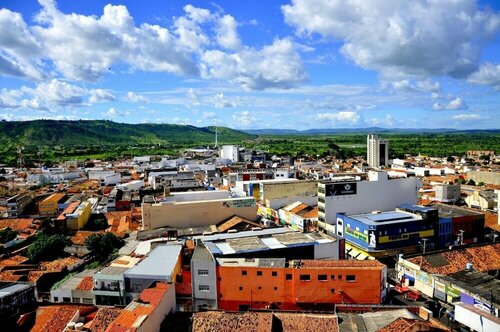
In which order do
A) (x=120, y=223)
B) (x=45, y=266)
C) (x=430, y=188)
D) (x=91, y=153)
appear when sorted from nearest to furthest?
1. (x=45, y=266)
2. (x=120, y=223)
3. (x=430, y=188)
4. (x=91, y=153)

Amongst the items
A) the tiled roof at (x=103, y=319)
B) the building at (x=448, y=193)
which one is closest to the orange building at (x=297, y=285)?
the tiled roof at (x=103, y=319)

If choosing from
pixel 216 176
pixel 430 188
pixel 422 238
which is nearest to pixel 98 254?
pixel 422 238

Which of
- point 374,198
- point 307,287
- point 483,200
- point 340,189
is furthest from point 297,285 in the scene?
point 483,200

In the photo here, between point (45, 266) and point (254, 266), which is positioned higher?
point (254, 266)

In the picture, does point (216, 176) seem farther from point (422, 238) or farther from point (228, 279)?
point (228, 279)

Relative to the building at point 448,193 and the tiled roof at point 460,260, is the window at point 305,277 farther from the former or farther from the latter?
the building at point 448,193
